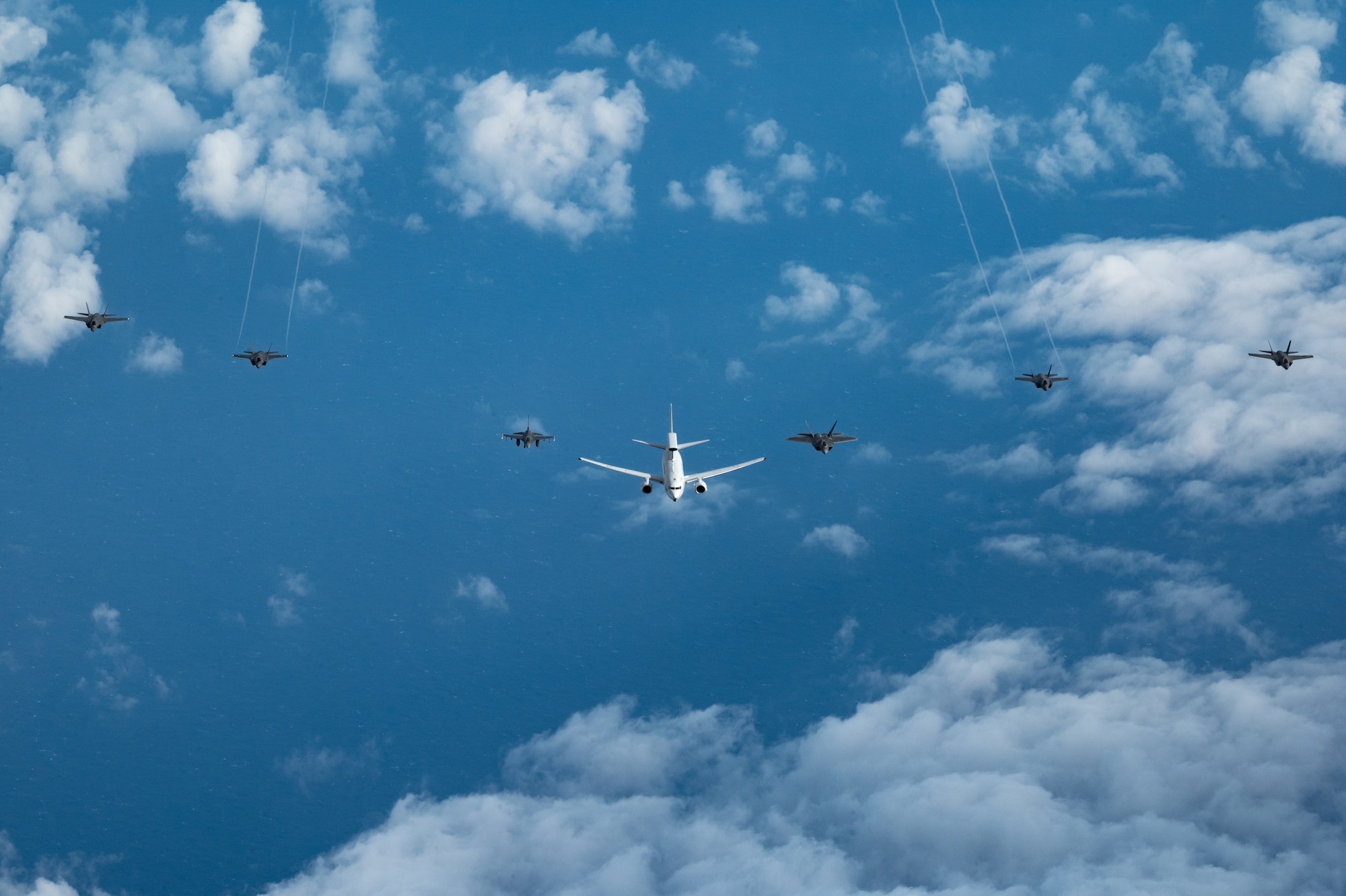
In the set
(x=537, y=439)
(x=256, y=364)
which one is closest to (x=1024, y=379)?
(x=537, y=439)

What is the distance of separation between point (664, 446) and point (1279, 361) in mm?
64620

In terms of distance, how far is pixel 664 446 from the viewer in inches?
5364

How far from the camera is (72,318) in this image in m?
145

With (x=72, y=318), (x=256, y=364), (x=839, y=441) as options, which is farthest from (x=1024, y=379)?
(x=72, y=318)

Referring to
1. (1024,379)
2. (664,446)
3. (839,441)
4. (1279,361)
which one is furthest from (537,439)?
(1279,361)

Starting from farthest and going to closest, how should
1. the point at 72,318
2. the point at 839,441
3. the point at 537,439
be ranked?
the point at 537,439 < the point at 72,318 < the point at 839,441

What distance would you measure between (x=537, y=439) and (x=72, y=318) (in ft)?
161

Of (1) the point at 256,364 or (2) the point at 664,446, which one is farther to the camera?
(1) the point at 256,364

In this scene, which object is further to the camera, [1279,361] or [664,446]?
[1279,361]

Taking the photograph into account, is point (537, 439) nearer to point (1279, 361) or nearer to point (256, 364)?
point (256, 364)

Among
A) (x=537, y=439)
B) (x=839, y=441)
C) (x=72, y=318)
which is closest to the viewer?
(x=839, y=441)

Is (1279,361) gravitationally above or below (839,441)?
above

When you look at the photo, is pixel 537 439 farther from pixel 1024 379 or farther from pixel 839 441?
pixel 1024 379

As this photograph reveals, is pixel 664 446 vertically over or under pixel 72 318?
under
